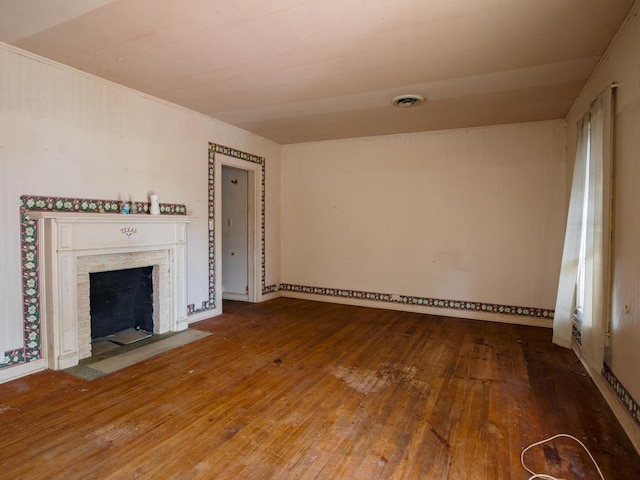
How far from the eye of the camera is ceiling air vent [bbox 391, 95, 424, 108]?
363 centimetres

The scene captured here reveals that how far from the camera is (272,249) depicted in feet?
19.1

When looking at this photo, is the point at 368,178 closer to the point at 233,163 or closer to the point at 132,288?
the point at 233,163

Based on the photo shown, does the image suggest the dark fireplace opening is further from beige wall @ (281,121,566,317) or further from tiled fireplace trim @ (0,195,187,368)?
beige wall @ (281,121,566,317)

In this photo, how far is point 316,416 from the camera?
7.51 feet

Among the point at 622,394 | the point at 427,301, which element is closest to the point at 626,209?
the point at 622,394

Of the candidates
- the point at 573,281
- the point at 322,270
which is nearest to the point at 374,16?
the point at 573,281

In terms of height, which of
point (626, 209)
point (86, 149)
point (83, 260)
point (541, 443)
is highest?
point (86, 149)

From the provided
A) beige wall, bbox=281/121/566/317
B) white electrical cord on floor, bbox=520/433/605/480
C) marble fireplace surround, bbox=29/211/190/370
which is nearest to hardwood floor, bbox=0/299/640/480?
white electrical cord on floor, bbox=520/433/605/480

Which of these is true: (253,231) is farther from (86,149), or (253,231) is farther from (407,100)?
(407,100)

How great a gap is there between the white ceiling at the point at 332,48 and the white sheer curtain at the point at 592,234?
0.54m

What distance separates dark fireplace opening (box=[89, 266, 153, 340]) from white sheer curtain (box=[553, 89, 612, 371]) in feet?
13.5

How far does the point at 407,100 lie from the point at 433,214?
181 centimetres

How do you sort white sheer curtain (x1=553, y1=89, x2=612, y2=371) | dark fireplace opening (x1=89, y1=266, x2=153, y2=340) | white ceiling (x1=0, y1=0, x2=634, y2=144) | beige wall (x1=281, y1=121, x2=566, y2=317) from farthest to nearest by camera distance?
1. beige wall (x1=281, y1=121, x2=566, y2=317)
2. dark fireplace opening (x1=89, y1=266, x2=153, y2=340)
3. white sheer curtain (x1=553, y1=89, x2=612, y2=371)
4. white ceiling (x1=0, y1=0, x2=634, y2=144)

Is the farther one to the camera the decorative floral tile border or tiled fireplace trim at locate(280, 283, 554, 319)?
tiled fireplace trim at locate(280, 283, 554, 319)
